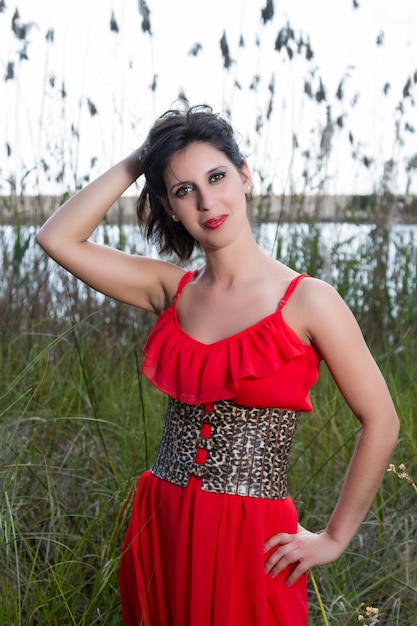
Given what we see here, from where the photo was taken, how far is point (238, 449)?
5.67ft

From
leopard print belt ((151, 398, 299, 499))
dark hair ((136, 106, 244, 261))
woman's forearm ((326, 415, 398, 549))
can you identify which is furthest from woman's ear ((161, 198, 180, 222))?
woman's forearm ((326, 415, 398, 549))

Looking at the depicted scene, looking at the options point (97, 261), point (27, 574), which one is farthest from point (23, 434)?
point (97, 261)

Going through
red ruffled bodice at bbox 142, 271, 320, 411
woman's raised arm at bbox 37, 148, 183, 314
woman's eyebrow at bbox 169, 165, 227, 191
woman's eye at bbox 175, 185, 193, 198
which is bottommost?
Result: red ruffled bodice at bbox 142, 271, 320, 411

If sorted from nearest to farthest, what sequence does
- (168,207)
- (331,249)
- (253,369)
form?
(253,369) < (168,207) < (331,249)

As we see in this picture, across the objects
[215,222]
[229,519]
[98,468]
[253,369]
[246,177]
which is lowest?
[98,468]

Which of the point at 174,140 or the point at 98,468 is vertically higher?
the point at 174,140

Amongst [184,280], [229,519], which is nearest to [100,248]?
[184,280]

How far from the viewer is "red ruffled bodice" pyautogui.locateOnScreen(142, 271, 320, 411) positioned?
1.66 meters

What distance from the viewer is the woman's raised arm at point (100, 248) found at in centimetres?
197

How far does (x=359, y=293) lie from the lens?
4449 mm

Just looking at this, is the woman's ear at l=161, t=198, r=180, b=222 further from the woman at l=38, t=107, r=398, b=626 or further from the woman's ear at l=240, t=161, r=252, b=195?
the woman's ear at l=240, t=161, r=252, b=195

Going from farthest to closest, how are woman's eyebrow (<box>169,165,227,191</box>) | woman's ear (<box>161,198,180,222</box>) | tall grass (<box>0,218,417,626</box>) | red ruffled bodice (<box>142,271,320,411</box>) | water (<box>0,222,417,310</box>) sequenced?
1. water (<box>0,222,417,310</box>)
2. tall grass (<box>0,218,417,626</box>)
3. woman's ear (<box>161,198,180,222</box>)
4. woman's eyebrow (<box>169,165,227,191</box>)
5. red ruffled bodice (<box>142,271,320,411</box>)

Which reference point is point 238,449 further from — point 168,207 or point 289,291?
point 168,207

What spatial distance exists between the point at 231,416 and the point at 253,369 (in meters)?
0.13
